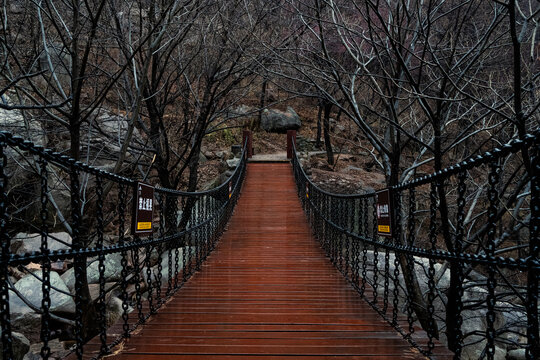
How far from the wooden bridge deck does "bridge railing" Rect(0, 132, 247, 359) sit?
0.98 feet

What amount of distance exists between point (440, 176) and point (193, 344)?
2380mm

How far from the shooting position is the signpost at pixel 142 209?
345 cm

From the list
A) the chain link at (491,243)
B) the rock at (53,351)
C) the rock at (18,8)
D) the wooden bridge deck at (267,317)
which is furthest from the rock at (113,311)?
the chain link at (491,243)

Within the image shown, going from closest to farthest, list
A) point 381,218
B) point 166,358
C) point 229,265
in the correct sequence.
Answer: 1. point 166,358
2. point 381,218
3. point 229,265

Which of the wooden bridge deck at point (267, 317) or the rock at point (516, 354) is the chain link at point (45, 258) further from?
the rock at point (516, 354)

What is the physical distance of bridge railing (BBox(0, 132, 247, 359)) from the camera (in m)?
2.08

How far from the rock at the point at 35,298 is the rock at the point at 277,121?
1985 cm

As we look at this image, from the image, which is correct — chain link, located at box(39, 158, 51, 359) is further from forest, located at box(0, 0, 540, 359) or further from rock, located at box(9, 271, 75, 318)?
rock, located at box(9, 271, 75, 318)

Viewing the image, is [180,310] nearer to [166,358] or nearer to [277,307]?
[277,307]

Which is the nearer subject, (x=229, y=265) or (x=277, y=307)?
(x=277, y=307)

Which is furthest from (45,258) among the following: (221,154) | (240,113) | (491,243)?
(221,154)

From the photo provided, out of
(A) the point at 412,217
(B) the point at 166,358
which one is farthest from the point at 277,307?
(A) the point at 412,217

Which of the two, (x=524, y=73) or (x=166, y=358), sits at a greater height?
(x=524, y=73)

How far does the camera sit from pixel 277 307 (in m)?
4.62
